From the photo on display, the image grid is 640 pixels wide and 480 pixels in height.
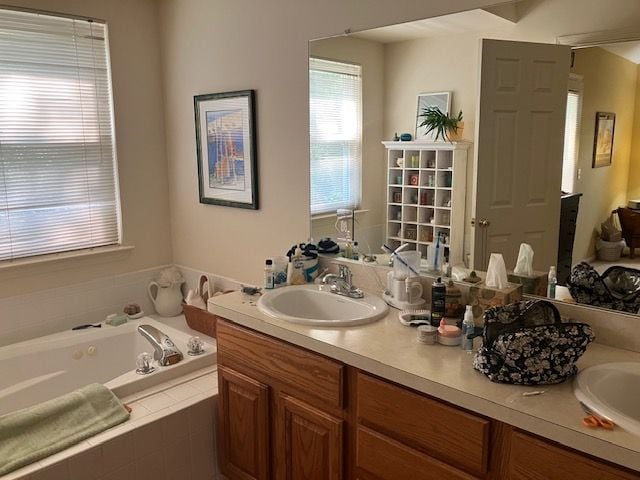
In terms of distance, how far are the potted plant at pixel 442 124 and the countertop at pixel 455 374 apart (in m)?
0.71

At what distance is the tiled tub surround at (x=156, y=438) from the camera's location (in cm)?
205

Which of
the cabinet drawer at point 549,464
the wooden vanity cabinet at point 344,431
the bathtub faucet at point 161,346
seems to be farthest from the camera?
the bathtub faucet at point 161,346

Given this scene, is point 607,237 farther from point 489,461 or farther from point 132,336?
point 132,336

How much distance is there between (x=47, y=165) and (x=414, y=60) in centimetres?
211

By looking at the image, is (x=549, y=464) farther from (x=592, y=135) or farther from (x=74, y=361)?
(x=74, y=361)

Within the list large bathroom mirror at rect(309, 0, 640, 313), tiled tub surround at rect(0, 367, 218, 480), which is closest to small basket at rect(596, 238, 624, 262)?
large bathroom mirror at rect(309, 0, 640, 313)

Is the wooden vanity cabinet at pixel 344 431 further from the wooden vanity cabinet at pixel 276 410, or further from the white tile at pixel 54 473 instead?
the white tile at pixel 54 473

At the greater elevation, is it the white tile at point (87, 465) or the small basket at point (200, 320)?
the small basket at point (200, 320)

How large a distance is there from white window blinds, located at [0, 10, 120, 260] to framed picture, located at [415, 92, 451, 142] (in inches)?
78.1

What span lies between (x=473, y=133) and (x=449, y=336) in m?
0.78

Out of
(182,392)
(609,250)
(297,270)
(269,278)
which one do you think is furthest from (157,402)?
(609,250)

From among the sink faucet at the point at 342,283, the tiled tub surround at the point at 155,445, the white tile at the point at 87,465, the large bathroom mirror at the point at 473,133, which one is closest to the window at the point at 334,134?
the large bathroom mirror at the point at 473,133

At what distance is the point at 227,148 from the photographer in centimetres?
306

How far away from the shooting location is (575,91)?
182 cm
